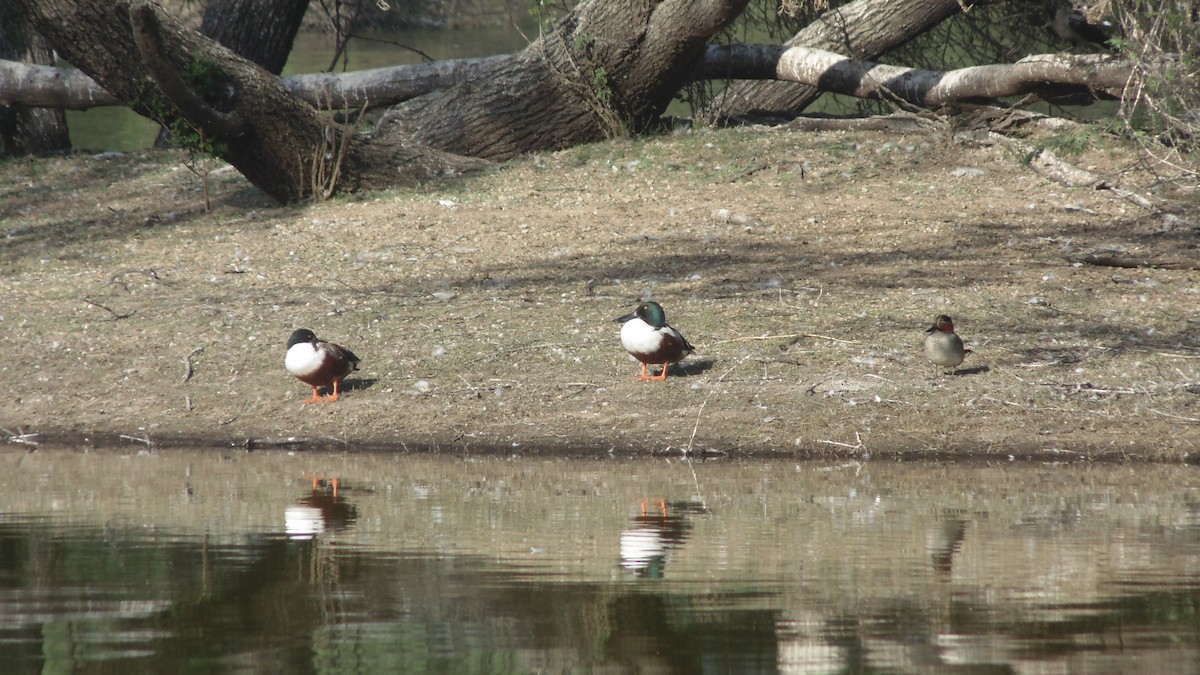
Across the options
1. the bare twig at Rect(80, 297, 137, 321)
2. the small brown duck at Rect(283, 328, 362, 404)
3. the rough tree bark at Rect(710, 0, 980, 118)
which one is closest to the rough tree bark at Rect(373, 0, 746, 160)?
the rough tree bark at Rect(710, 0, 980, 118)

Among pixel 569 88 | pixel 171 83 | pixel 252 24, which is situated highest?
pixel 252 24

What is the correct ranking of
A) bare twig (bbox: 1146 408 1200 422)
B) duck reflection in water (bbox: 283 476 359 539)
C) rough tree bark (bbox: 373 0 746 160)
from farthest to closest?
rough tree bark (bbox: 373 0 746 160) < bare twig (bbox: 1146 408 1200 422) < duck reflection in water (bbox: 283 476 359 539)

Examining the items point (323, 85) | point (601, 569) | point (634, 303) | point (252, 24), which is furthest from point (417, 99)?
point (601, 569)

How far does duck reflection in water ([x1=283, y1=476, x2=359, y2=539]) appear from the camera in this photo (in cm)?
620

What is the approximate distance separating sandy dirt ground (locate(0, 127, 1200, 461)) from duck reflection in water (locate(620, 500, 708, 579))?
1644 mm

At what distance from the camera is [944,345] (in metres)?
8.59

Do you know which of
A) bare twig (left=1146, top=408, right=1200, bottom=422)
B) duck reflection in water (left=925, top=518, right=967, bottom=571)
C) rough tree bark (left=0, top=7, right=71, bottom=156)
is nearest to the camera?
duck reflection in water (left=925, top=518, right=967, bottom=571)

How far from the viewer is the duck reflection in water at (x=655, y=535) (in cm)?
550

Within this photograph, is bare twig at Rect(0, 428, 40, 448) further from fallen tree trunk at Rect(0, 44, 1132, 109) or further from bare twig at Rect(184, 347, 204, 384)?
fallen tree trunk at Rect(0, 44, 1132, 109)

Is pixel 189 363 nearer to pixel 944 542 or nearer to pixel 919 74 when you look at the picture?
pixel 944 542

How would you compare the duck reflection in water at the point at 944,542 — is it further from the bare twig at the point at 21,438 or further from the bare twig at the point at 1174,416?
the bare twig at the point at 21,438

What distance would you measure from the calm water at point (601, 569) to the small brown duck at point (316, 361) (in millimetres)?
990

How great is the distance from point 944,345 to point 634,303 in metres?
2.68

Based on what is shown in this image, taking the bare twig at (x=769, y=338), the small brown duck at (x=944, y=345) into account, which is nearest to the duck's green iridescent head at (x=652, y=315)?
the bare twig at (x=769, y=338)
